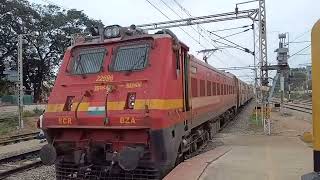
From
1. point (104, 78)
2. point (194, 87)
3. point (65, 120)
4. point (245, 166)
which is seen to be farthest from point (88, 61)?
point (245, 166)

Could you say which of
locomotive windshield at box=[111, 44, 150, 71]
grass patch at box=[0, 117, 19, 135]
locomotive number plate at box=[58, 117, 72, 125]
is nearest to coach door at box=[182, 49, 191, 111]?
locomotive windshield at box=[111, 44, 150, 71]

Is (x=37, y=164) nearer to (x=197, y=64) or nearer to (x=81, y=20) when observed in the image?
(x=197, y=64)

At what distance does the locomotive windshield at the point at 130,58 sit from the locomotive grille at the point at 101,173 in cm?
202

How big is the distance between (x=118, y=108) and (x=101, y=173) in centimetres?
137

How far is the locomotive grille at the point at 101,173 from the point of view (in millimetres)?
8195

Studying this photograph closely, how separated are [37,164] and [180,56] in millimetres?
5918

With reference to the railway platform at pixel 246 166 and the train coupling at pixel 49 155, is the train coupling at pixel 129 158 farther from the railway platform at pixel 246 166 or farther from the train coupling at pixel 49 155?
the train coupling at pixel 49 155

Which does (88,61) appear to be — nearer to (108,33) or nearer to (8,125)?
(108,33)

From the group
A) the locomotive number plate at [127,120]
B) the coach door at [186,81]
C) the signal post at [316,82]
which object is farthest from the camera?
the coach door at [186,81]

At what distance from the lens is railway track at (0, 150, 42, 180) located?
11.3m

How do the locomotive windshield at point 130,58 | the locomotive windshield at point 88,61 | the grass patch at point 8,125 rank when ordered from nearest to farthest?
the locomotive windshield at point 130,58 < the locomotive windshield at point 88,61 < the grass patch at point 8,125

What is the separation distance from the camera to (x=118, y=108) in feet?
26.7

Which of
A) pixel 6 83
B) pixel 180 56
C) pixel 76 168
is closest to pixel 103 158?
pixel 76 168

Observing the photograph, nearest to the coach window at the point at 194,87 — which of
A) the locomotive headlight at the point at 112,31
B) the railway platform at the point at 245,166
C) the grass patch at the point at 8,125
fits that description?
the railway platform at the point at 245,166
